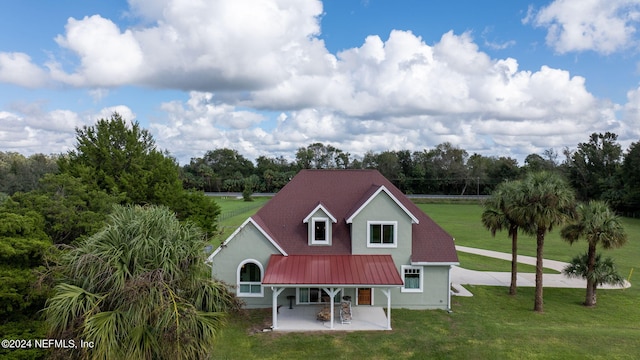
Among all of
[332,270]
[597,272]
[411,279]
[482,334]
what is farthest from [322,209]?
[597,272]

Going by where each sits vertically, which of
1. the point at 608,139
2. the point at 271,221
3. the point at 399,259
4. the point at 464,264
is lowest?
the point at 464,264

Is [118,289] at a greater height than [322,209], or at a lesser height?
lesser

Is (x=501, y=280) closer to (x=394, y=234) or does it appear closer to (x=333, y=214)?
(x=394, y=234)

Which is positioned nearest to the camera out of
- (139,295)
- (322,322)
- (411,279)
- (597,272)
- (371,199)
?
(139,295)

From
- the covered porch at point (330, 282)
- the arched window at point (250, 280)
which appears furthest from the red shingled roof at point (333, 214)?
the arched window at point (250, 280)

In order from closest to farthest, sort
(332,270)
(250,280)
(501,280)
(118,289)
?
(118,289) → (332,270) → (250,280) → (501,280)

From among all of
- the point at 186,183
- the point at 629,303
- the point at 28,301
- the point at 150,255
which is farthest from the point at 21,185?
the point at 629,303

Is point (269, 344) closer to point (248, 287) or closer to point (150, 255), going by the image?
point (248, 287)
